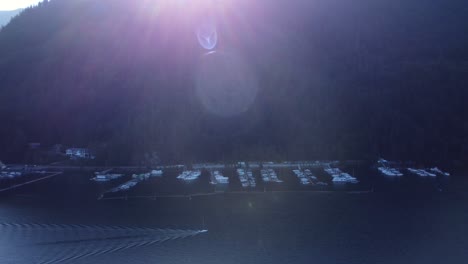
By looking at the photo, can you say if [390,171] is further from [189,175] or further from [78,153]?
[78,153]

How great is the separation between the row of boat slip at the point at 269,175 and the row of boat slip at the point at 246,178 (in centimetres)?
28

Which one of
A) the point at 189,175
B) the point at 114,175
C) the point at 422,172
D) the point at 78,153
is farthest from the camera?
the point at 78,153

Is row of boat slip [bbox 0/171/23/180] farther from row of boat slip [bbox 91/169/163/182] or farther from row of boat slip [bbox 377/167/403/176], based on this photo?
row of boat slip [bbox 377/167/403/176]

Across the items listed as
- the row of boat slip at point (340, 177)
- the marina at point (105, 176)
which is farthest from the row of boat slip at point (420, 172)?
the marina at point (105, 176)

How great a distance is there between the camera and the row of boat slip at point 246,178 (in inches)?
420

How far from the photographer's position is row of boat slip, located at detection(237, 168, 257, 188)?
1067 cm

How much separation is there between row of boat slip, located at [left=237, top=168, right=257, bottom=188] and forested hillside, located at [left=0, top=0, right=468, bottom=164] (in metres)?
1.71

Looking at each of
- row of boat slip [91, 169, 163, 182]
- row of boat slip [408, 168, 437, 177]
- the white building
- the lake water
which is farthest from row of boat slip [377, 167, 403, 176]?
the white building

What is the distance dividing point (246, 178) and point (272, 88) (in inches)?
324

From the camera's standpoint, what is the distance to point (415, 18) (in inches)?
1016

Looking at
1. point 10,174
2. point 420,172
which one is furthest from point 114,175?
point 420,172

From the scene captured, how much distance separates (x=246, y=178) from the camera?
1132cm

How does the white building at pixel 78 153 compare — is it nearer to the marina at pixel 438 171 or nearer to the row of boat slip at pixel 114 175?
the row of boat slip at pixel 114 175

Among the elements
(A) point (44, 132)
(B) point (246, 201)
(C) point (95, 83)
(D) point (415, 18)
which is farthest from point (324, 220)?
(D) point (415, 18)
